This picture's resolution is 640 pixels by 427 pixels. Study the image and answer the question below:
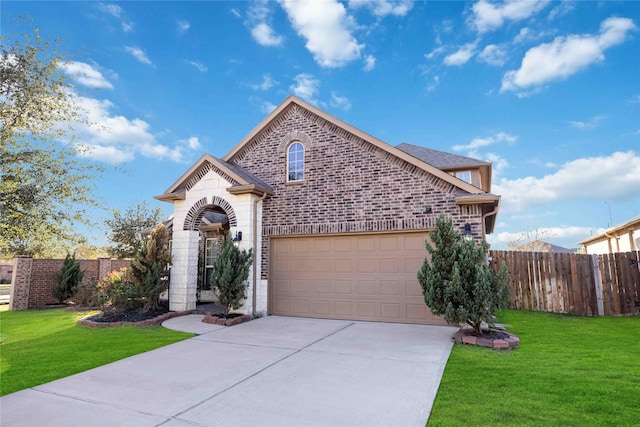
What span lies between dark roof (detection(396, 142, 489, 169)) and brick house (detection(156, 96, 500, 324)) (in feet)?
12.1

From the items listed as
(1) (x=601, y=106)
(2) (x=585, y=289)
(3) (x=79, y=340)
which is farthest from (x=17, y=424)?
(1) (x=601, y=106)

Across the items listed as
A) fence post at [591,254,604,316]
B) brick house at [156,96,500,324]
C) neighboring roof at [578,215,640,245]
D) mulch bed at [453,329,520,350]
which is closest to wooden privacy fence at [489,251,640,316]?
fence post at [591,254,604,316]

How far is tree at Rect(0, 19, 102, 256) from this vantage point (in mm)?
12875

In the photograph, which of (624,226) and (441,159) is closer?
(441,159)

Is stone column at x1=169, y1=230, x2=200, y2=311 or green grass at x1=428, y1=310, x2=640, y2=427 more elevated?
stone column at x1=169, y1=230, x2=200, y2=311

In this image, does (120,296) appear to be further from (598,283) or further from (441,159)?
(598,283)

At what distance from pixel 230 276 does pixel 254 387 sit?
4976 millimetres

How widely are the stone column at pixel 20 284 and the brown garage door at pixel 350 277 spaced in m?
10.8

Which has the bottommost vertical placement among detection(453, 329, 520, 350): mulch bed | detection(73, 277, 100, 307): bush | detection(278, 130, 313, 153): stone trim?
detection(453, 329, 520, 350): mulch bed

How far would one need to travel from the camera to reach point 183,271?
10.7 m

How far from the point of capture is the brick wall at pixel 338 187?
9156 mm

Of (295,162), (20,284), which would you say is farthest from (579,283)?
(20,284)

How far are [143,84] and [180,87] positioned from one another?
1497 mm

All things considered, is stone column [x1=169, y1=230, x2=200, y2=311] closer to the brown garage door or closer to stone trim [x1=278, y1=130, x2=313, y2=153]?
the brown garage door
